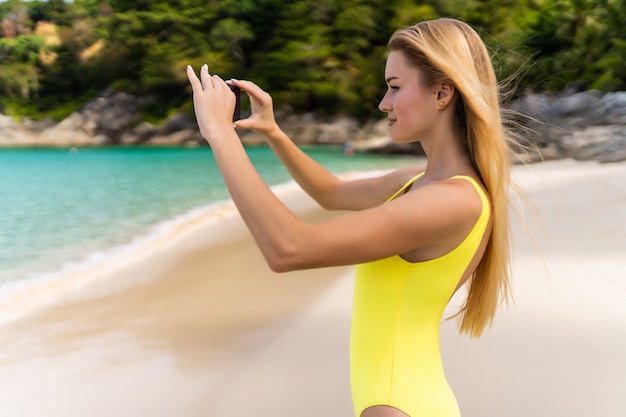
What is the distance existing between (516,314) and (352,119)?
913 inches

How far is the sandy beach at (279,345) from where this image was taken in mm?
Answer: 2986

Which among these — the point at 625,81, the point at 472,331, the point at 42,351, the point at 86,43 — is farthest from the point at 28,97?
the point at 472,331

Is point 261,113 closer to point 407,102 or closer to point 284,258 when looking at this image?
point 407,102

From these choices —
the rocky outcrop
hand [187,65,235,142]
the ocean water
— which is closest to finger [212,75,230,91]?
hand [187,65,235,142]

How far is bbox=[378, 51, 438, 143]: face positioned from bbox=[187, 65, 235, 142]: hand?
291 mm

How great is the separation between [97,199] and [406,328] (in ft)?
39.3

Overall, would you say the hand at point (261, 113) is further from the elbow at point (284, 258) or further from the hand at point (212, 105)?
the elbow at point (284, 258)

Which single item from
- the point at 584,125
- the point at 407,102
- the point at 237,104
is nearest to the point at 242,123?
the point at 237,104

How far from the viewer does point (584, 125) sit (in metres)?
13.3

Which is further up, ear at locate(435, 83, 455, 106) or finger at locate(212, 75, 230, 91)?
finger at locate(212, 75, 230, 91)

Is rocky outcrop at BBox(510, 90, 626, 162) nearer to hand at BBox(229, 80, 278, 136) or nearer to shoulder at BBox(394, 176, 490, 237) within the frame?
hand at BBox(229, 80, 278, 136)

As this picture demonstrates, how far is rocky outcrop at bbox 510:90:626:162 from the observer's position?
1142 cm

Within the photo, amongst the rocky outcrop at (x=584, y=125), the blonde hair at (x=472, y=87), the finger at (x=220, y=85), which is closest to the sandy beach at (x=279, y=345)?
the blonde hair at (x=472, y=87)

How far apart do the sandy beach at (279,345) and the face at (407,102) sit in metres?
1.11
